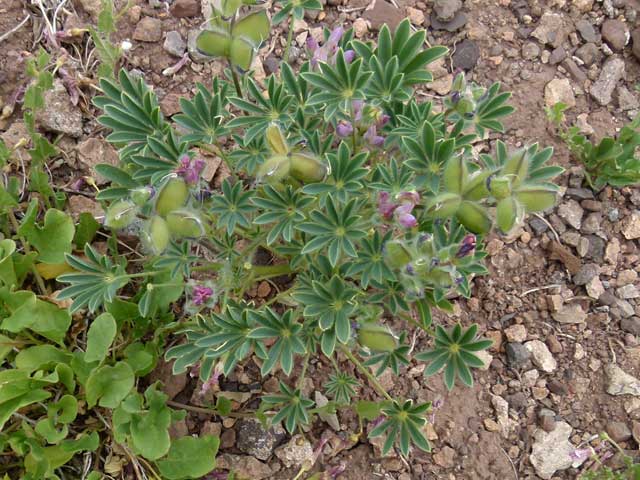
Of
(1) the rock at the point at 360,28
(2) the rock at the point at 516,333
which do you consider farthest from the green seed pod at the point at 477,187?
(1) the rock at the point at 360,28

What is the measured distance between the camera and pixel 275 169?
7.36 feet

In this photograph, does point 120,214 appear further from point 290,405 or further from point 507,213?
point 507,213

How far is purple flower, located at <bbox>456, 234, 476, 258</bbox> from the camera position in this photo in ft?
7.26

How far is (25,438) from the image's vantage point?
2.74 meters

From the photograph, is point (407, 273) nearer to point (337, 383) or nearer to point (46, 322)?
point (337, 383)

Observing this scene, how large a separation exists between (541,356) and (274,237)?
1440 millimetres

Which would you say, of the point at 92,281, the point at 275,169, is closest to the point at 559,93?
the point at 275,169

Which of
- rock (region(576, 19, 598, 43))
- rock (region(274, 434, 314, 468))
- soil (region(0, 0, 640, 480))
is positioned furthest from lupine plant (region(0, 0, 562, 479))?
rock (region(576, 19, 598, 43))

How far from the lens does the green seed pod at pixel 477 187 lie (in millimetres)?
2197

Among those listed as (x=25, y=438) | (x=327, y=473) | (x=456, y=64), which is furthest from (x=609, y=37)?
(x=25, y=438)

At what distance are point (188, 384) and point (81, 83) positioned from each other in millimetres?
1493

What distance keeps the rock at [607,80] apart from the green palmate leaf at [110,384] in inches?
101

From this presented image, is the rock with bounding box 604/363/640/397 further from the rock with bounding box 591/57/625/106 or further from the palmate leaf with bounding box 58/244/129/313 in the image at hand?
the palmate leaf with bounding box 58/244/129/313

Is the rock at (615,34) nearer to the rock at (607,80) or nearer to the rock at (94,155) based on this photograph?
the rock at (607,80)
